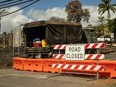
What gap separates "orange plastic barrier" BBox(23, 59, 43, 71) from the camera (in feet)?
62.9

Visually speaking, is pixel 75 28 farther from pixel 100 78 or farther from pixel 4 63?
pixel 100 78

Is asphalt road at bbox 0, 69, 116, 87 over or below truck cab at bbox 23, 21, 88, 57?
below

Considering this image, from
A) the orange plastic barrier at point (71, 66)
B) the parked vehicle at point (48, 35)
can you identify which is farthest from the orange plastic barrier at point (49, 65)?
the parked vehicle at point (48, 35)

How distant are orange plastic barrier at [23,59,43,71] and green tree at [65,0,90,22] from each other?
3126 inches

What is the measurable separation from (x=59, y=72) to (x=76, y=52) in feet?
5.39

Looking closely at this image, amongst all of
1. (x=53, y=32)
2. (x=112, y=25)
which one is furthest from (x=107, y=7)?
(x=53, y=32)

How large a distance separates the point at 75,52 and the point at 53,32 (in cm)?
902

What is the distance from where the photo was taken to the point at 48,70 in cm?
1862

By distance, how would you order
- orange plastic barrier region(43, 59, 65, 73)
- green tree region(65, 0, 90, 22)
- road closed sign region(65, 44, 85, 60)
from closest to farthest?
road closed sign region(65, 44, 85, 60), orange plastic barrier region(43, 59, 65, 73), green tree region(65, 0, 90, 22)

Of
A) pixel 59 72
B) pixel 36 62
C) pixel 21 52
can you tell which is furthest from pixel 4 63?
pixel 59 72

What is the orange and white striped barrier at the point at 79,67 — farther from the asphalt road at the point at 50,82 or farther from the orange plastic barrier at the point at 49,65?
the orange plastic barrier at the point at 49,65

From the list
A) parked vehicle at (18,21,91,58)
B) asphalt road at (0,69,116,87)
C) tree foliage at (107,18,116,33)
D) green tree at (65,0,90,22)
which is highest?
green tree at (65,0,90,22)

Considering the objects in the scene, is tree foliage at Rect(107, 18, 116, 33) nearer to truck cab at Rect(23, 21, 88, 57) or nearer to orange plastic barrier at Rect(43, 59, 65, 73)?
truck cab at Rect(23, 21, 88, 57)

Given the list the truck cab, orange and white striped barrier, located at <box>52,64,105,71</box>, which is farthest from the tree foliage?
orange and white striped barrier, located at <box>52,64,105,71</box>
